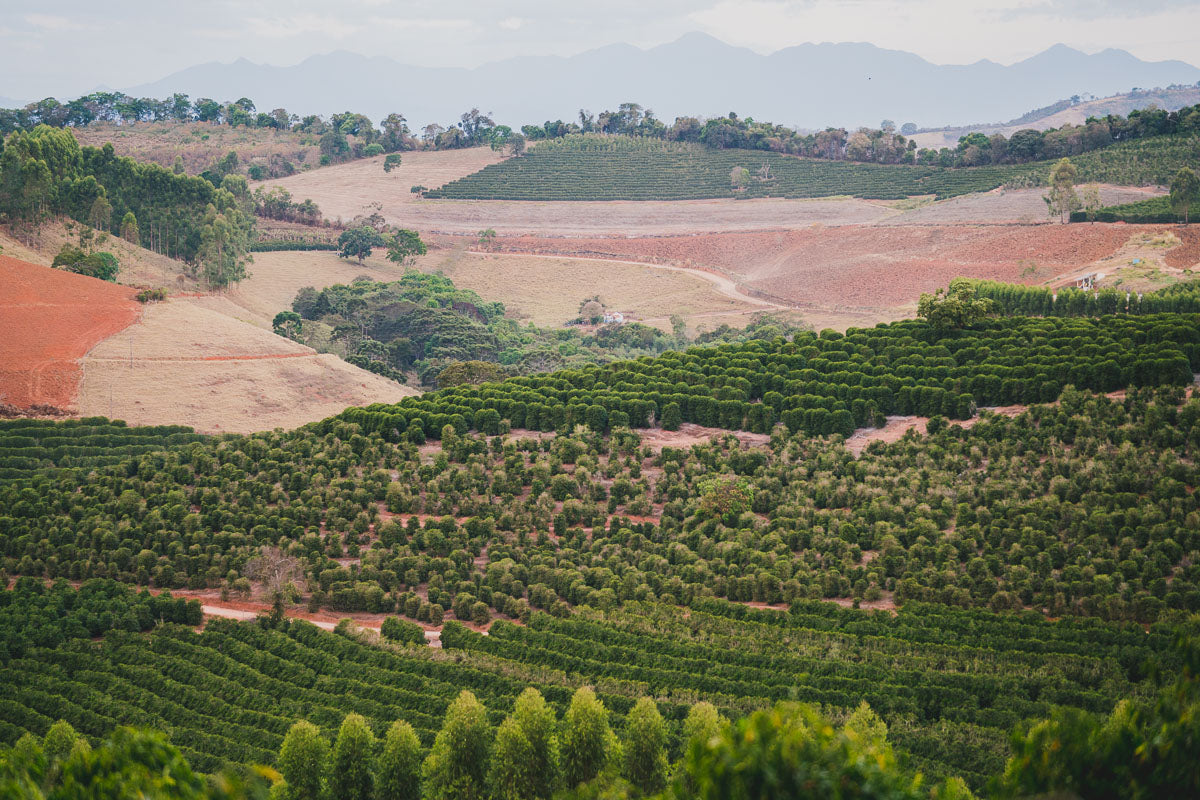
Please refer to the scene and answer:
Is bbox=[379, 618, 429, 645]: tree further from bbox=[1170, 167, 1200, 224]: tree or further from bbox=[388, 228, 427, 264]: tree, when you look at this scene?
bbox=[388, 228, 427, 264]: tree

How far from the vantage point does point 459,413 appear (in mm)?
39250

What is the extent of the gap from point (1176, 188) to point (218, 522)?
226 ft

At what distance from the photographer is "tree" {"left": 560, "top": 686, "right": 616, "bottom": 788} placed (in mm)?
16984

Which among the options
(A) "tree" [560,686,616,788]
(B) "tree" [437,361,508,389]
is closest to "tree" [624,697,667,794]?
(A) "tree" [560,686,616,788]

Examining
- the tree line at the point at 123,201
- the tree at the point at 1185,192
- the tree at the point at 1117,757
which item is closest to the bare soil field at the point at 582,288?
the tree line at the point at 123,201

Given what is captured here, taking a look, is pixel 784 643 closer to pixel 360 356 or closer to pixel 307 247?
pixel 360 356

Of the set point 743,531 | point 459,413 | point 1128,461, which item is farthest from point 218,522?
point 1128,461

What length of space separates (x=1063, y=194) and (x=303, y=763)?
277 feet

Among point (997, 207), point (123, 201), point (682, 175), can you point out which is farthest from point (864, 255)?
point (123, 201)

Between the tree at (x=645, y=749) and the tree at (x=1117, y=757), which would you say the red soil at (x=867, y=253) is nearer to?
the tree at (x=645, y=749)

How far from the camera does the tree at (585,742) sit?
1698 centimetres

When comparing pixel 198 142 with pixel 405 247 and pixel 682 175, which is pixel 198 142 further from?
pixel 682 175

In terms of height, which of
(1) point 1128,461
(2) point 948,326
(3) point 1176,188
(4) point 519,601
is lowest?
(4) point 519,601

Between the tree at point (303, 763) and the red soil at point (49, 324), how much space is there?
34.7 m
